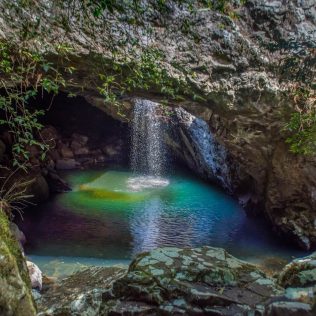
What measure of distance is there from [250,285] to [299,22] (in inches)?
200

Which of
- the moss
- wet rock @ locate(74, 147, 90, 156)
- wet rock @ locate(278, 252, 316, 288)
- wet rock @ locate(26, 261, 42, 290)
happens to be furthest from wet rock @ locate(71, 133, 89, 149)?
wet rock @ locate(278, 252, 316, 288)

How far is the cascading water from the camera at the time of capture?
53.1ft

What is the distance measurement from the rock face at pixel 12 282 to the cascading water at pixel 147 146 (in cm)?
1230

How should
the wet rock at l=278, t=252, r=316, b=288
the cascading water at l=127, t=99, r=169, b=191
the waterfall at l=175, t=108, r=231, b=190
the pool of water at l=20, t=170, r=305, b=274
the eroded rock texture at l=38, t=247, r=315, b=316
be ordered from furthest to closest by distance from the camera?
the cascading water at l=127, t=99, r=169, b=191 < the waterfall at l=175, t=108, r=231, b=190 < the pool of water at l=20, t=170, r=305, b=274 < the eroded rock texture at l=38, t=247, r=315, b=316 < the wet rock at l=278, t=252, r=316, b=288

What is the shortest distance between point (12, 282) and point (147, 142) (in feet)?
55.6

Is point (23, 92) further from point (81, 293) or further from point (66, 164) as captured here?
point (66, 164)

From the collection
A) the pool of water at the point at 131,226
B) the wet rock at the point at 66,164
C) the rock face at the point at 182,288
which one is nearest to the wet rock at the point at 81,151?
the wet rock at the point at 66,164

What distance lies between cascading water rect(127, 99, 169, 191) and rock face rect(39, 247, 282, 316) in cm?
1132

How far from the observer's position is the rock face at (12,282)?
2311mm

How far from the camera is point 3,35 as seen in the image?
171 inches

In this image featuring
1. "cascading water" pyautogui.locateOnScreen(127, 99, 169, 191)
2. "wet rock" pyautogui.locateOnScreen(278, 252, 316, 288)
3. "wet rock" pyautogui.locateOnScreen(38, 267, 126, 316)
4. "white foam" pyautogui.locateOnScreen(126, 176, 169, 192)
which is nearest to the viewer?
"wet rock" pyautogui.locateOnScreen(278, 252, 316, 288)

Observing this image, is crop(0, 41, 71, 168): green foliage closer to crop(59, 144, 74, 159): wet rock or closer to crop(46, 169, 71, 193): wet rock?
crop(46, 169, 71, 193): wet rock

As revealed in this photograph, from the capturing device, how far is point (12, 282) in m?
2.43

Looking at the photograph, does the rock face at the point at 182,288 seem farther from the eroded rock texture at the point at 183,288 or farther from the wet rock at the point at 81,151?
the wet rock at the point at 81,151
